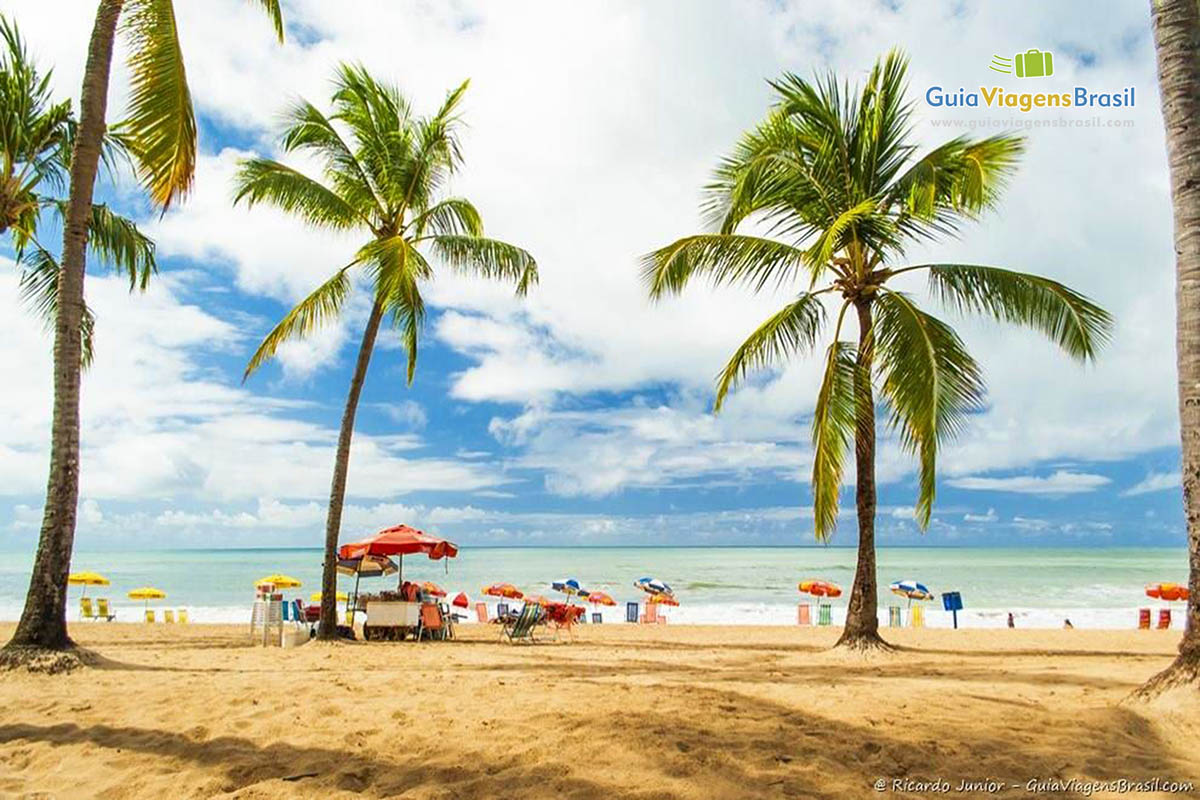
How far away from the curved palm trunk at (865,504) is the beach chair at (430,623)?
272 inches

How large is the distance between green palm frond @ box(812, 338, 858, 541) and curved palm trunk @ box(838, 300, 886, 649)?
0.23 m

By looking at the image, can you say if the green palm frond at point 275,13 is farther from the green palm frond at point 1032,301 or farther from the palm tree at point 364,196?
the green palm frond at point 1032,301

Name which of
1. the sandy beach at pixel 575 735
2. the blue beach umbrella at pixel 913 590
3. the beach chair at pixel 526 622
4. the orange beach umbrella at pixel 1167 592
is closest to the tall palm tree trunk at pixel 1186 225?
the sandy beach at pixel 575 735

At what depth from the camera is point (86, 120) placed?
947 centimetres

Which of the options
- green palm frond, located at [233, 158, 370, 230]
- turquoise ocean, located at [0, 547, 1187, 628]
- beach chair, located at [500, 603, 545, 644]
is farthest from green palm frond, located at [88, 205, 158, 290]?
turquoise ocean, located at [0, 547, 1187, 628]

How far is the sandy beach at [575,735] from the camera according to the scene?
434cm

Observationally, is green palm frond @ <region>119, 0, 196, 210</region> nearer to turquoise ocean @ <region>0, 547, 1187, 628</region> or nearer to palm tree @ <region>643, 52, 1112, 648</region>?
palm tree @ <region>643, 52, 1112, 648</region>

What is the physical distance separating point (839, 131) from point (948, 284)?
2.50 metres

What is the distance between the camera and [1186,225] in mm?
5969

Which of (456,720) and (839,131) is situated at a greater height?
(839,131)

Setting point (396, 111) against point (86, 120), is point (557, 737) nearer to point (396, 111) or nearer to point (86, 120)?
point (86, 120)

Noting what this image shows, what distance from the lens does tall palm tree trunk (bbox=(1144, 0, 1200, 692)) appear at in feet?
18.6

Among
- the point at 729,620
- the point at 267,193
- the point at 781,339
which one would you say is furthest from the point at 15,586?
the point at 781,339

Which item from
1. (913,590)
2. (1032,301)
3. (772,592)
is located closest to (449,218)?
(1032,301)
